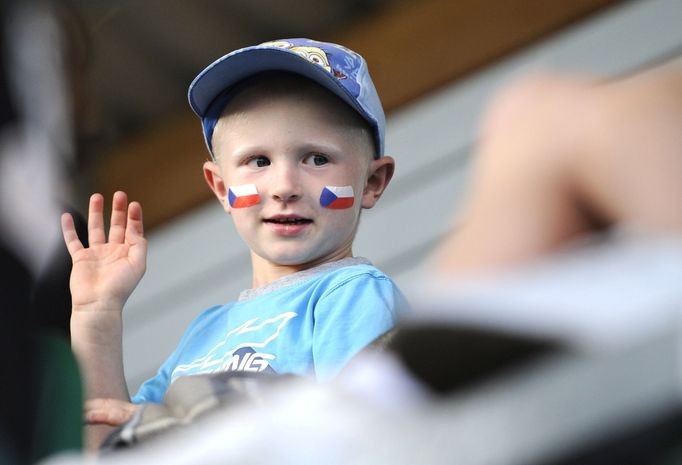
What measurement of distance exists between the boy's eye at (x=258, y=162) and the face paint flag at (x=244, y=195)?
39 mm

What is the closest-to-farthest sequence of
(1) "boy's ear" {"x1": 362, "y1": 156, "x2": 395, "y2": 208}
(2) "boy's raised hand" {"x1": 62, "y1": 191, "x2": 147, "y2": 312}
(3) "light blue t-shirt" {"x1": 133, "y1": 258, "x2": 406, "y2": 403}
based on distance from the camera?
(3) "light blue t-shirt" {"x1": 133, "y1": 258, "x2": 406, "y2": 403}, (2) "boy's raised hand" {"x1": 62, "y1": 191, "x2": 147, "y2": 312}, (1) "boy's ear" {"x1": 362, "y1": 156, "x2": 395, "y2": 208}

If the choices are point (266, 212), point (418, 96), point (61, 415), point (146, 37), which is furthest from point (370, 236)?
point (61, 415)

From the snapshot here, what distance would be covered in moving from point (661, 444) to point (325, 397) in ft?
0.88

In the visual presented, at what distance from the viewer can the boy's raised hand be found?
201 cm

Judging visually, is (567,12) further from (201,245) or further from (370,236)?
(201,245)

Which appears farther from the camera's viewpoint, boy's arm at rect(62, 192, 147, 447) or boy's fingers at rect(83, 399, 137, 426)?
boy's arm at rect(62, 192, 147, 447)

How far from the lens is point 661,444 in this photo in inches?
34.5

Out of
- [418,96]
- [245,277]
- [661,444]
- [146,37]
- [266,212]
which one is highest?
[146,37]

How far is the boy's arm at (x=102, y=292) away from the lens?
1957 millimetres

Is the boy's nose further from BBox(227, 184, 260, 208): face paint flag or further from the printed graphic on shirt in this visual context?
the printed graphic on shirt

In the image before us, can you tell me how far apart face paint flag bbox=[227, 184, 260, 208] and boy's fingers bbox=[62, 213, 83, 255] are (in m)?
0.27

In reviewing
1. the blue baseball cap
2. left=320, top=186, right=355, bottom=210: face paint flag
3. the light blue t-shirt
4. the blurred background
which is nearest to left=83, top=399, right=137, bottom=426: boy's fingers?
the light blue t-shirt

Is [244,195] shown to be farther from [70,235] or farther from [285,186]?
[70,235]

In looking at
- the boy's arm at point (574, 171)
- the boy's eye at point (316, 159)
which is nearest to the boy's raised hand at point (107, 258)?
the boy's eye at point (316, 159)
